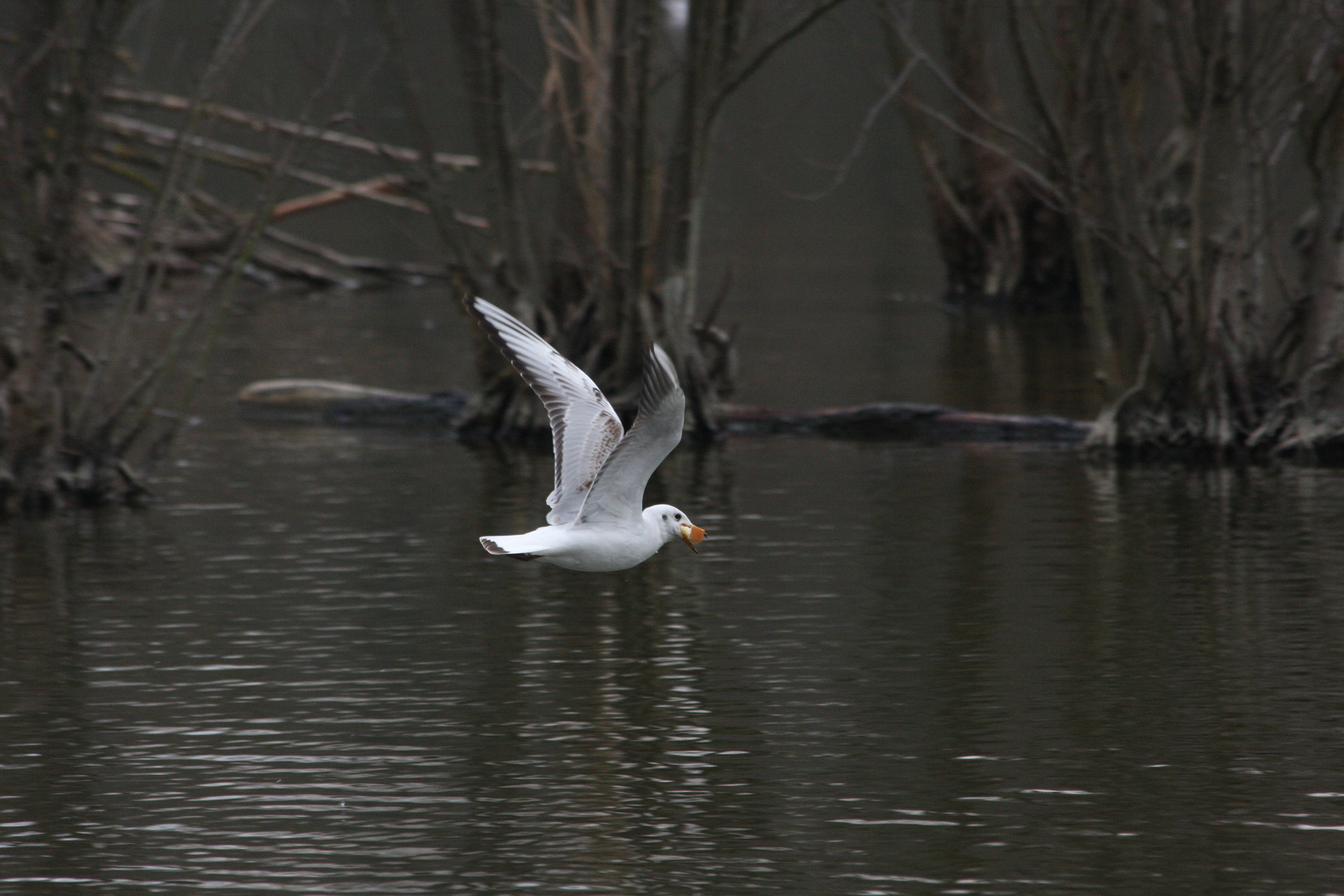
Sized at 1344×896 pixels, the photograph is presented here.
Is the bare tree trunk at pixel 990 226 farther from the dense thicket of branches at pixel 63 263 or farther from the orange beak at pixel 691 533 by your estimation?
the orange beak at pixel 691 533

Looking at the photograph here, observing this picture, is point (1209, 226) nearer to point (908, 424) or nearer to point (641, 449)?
point (908, 424)

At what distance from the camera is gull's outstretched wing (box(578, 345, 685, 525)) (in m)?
9.22

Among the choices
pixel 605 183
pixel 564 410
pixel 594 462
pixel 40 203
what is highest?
pixel 605 183

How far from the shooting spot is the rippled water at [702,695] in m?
8.22

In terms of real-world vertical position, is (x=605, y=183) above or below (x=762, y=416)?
above

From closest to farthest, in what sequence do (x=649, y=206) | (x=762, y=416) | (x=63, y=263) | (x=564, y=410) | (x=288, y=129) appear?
(x=564, y=410)
(x=63, y=263)
(x=649, y=206)
(x=762, y=416)
(x=288, y=129)

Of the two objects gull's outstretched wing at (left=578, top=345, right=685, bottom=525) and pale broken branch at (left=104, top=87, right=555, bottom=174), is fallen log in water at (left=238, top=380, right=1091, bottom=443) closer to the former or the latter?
pale broken branch at (left=104, top=87, right=555, bottom=174)

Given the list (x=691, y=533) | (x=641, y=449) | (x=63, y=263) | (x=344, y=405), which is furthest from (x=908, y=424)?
(x=641, y=449)

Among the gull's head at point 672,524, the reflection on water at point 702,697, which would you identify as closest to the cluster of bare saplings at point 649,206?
the reflection on water at point 702,697

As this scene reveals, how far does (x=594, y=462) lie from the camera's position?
10.9 meters

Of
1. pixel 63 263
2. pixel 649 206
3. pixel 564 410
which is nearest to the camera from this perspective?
pixel 564 410

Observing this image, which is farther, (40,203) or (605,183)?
(605,183)

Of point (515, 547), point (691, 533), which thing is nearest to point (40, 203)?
point (691, 533)

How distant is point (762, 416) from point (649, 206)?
9.03 feet
